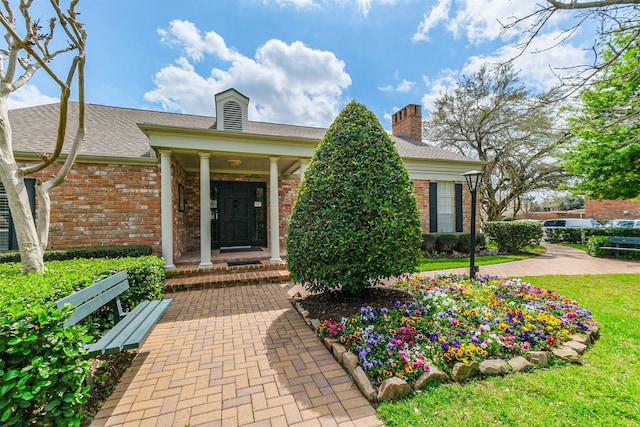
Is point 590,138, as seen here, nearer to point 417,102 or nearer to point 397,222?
point 417,102

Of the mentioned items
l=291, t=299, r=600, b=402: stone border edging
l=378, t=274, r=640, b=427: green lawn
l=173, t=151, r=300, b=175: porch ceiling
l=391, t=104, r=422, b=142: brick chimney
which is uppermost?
l=391, t=104, r=422, b=142: brick chimney

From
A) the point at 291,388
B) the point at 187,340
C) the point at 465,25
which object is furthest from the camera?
the point at 465,25

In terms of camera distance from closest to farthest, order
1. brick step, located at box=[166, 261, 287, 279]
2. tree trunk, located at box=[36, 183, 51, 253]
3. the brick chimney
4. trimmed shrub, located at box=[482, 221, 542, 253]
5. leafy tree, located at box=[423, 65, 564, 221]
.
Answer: tree trunk, located at box=[36, 183, 51, 253], brick step, located at box=[166, 261, 287, 279], trimmed shrub, located at box=[482, 221, 542, 253], the brick chimney, leafy tree, located at box=[423, 65, 564, 221]

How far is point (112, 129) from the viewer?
793 centimetres

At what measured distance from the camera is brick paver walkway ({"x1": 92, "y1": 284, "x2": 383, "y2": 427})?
2002 millimetres

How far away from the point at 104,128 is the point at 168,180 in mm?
3955

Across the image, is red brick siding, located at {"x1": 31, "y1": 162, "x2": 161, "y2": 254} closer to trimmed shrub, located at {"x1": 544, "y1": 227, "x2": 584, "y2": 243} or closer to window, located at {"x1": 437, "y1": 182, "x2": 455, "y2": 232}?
window, located at {"x1": 437, "y1": 182, "x2": 455, "y2": 232}

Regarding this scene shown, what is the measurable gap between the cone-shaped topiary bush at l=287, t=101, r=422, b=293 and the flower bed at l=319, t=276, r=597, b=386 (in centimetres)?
63

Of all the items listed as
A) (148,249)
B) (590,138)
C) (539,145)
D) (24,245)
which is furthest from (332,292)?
(539,145)

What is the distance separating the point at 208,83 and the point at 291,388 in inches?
386

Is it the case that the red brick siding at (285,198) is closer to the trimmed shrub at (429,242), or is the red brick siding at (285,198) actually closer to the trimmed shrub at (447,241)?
the trimmed shrub at (429,242)

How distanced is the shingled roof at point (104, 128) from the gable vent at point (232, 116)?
2.83ft

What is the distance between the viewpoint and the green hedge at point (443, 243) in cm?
955

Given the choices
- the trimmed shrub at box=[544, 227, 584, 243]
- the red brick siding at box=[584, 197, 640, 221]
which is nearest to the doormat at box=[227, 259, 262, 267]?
the trimmed shrub at box=[544, 227, 584, 243]
